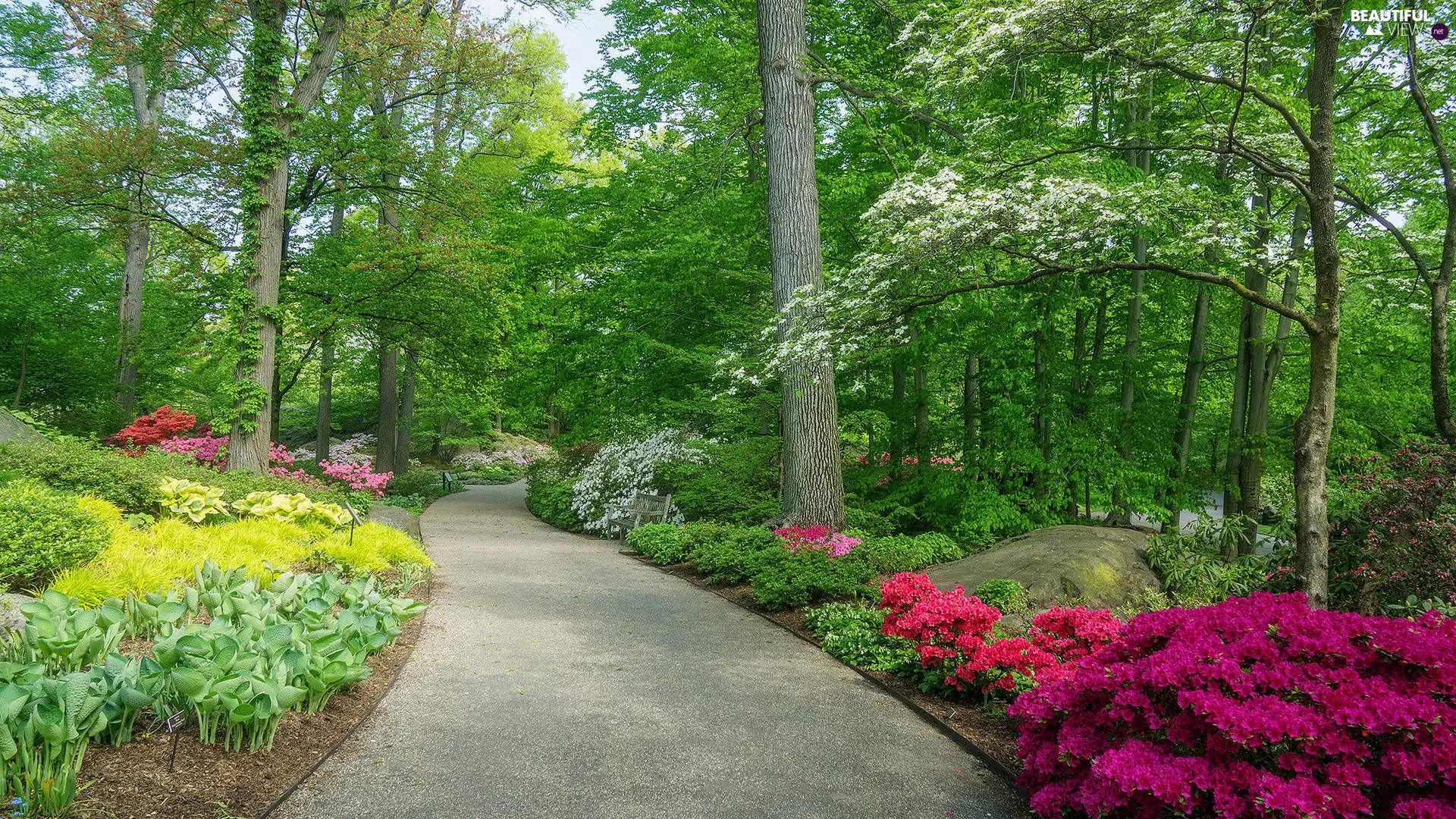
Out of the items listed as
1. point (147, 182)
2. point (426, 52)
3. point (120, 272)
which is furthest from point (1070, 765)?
point (120, 272)

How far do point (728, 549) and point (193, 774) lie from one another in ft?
18.1

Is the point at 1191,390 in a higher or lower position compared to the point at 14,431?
higher

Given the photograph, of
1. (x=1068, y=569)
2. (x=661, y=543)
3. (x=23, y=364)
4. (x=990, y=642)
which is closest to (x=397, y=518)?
(x=661, y=543)

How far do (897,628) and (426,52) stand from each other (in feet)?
44.6

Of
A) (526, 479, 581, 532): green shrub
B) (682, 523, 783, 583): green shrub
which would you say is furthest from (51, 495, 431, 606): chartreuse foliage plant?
(526, 479, 581, 532): green shrub

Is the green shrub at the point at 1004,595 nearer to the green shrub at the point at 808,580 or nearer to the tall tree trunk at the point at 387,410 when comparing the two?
the green shrub at the point at 808,580

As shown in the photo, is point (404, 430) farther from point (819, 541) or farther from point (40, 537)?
point (40, 537)

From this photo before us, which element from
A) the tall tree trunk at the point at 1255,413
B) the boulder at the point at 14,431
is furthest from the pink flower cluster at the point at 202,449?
the tall tree trunk at the point at 1255,413

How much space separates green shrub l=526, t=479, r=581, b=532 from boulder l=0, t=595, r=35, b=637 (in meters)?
9.37

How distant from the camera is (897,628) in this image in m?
4.69

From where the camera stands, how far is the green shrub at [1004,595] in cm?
572

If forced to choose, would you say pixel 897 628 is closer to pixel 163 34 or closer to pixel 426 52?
pixel 426 52

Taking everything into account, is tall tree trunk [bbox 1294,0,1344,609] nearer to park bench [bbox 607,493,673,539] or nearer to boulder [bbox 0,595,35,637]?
boulder [bbox 0,595,35,637]

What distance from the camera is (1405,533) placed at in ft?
14.8
